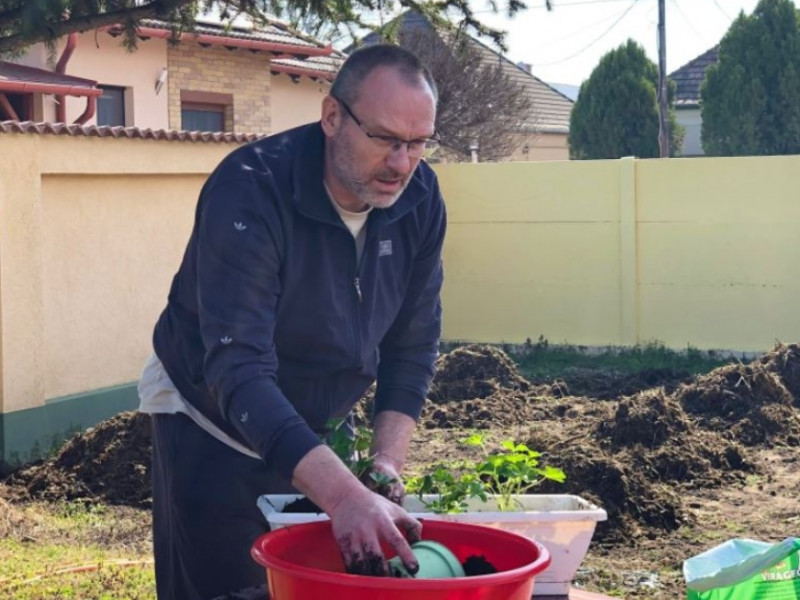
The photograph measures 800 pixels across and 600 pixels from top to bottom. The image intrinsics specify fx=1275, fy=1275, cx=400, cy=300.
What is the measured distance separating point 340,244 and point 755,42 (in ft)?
80.3

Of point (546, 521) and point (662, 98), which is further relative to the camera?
point (662, 98)

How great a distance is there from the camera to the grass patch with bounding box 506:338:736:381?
11.9 meters

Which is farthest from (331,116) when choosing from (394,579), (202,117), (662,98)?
(662,98)

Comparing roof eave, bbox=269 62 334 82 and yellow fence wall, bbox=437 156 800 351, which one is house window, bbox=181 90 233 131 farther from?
yellow fence wall, bbox=437 156 800 351

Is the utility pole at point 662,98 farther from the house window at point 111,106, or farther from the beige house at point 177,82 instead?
the house window at point 111,106

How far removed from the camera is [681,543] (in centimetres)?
636

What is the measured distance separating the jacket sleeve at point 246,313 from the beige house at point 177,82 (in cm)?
1140

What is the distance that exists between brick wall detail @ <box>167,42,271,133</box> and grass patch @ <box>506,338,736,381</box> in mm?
6084

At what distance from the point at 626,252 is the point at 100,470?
6.78 m

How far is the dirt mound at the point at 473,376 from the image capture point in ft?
33.9

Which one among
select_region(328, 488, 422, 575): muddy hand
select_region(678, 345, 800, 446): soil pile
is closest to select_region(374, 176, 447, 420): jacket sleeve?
select_region(328, 488, 422, 575): muddy hand

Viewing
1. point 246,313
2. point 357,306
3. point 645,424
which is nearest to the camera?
point 246,313

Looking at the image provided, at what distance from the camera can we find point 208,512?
113 inches

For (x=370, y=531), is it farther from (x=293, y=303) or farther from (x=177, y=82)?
(x=177, y=82)
